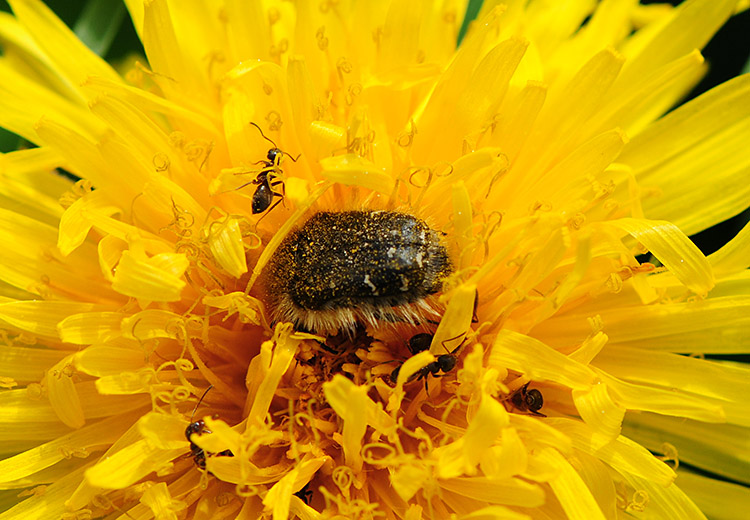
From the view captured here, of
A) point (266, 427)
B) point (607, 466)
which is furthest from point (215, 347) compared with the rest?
point (607, 466)

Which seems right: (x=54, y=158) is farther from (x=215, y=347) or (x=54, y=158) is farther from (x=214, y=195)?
(x=215, y=347)

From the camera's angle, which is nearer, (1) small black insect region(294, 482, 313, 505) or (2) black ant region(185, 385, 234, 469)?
(2) black ant region(185, 385, 234, 469)

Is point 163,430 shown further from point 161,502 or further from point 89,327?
point 89,327

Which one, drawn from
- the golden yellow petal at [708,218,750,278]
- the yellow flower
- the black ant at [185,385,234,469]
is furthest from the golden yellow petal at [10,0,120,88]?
the golden yellow petal at [708,218,750,278]

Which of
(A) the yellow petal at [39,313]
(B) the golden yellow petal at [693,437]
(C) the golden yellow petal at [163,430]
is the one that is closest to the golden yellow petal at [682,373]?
(B) the golden yellow petal at [693,437]

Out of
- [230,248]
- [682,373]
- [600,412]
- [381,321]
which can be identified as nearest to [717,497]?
[682,373]

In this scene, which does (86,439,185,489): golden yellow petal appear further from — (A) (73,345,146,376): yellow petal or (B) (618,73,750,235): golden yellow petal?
(B) (618,73,750,235): golden yellow petal

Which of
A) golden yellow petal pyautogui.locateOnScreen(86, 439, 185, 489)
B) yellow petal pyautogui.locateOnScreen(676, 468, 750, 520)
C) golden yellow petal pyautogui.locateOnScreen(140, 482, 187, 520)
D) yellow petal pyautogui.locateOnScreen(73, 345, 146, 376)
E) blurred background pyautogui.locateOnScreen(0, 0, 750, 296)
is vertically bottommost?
yellow petal pyautogui.locateOnScreen(676, 468, 750, 520)

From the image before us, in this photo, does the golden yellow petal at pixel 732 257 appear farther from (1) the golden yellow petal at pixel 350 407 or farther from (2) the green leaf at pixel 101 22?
(2) the green leaf at pixel 101 22
